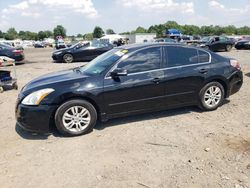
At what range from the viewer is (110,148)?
4188 mm

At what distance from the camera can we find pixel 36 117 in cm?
447

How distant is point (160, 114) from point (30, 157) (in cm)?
276

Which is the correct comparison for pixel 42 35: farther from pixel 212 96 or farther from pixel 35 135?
pixel 212 96

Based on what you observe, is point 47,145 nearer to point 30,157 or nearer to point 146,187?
point 30,157

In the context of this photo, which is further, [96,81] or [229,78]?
[229,78]

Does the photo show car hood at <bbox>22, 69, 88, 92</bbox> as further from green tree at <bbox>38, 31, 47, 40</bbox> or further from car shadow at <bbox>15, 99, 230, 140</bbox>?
green tree at <bbox>38, 31, 47, 40</bbox>

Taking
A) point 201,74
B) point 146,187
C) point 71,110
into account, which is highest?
point 201,74

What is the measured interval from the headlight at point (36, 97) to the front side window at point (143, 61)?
1.37m

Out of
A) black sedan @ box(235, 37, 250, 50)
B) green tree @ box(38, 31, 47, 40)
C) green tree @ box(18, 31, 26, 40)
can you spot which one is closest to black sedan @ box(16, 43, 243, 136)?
black sedan @ box(235, 37, 250, 50)

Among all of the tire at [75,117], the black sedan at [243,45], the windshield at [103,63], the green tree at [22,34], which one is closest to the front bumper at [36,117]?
the tire at [75,117]

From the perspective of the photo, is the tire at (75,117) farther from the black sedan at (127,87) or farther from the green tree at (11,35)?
the green tree at (11,35)

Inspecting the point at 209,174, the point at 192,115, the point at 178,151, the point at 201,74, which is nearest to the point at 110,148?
the point at 178,151

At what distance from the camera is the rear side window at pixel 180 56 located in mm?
5273

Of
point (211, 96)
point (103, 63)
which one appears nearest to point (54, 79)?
point (103, 63)
